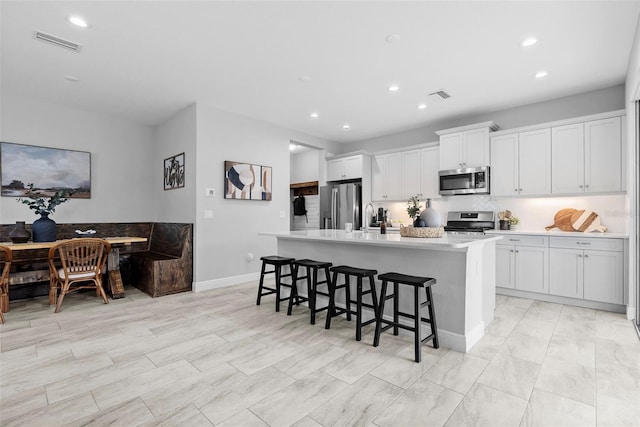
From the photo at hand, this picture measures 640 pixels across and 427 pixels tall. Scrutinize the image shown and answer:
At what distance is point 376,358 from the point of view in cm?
240

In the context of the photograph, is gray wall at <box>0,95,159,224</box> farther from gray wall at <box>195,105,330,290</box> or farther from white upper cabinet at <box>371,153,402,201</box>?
white upper cabinet at <box>371,153,402,201</box>

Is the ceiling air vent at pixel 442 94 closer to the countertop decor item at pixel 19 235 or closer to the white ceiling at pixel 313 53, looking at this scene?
the white ceiling at pixel 313 53

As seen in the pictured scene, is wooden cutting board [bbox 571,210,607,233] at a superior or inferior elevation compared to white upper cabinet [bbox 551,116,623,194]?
inferior

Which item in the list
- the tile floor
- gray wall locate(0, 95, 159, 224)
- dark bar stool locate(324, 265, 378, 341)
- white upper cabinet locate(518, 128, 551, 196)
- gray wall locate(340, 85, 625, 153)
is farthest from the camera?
gray wall locate(0, 95, 159, 224)

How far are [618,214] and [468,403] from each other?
3.88 m

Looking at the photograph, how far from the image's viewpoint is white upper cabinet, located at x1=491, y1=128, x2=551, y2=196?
4.33 m

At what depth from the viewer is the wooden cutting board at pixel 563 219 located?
423 cm

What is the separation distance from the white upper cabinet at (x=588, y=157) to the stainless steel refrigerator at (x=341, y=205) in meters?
3.20

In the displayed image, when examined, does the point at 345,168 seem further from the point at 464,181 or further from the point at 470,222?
the point at 470,222

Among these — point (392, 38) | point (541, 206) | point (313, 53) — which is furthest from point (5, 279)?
point (541, 206)

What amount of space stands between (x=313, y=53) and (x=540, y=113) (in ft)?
11.8

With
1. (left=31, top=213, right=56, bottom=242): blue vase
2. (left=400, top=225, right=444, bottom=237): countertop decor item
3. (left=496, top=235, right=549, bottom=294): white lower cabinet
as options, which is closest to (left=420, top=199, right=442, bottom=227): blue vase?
(left=400, top=225, right=444, bottom=237): countertop decor item

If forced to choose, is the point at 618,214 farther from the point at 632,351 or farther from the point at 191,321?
the point at 191,321

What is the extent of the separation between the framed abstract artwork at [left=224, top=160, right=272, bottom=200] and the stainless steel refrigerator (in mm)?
1593
